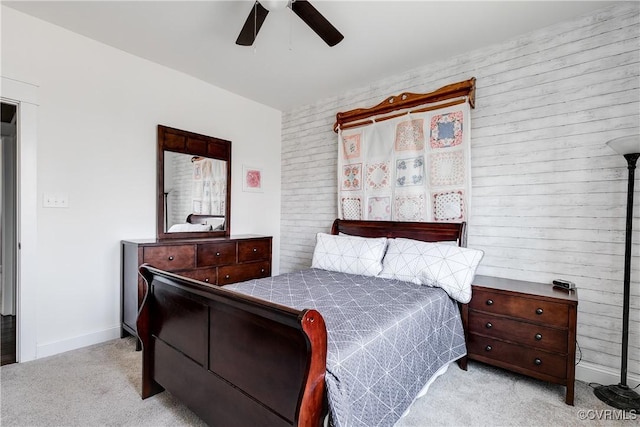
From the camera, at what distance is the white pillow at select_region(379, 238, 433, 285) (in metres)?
2.42

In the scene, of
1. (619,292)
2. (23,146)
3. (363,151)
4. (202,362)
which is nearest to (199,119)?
(23,146)

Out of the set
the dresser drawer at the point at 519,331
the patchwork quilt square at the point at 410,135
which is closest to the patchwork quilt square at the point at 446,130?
the patchwork quilt square at the point at 410,135

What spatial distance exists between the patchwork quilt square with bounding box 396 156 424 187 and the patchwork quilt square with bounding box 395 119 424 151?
122 millimetres

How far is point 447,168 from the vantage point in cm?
283

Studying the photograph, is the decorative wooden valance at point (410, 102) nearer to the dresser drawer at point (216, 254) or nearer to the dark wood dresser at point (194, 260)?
the dark wood dresser at point (194, 260)

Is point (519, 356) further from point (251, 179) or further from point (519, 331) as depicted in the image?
point (251, 179)

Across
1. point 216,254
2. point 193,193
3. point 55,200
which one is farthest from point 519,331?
point 55,200

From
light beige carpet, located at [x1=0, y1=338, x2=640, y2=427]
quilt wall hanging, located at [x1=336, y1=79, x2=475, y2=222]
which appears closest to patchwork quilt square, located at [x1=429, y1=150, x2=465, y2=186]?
quilt wall hanging, located at [x1=336, y1=79, x2=475, y2=222]

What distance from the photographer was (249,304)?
1.27 m

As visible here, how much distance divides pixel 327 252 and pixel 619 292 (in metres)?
2.20

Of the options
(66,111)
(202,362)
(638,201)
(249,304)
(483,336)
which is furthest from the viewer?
(66,111)

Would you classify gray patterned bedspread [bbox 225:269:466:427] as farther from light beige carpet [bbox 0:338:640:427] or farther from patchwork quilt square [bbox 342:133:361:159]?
patchwork quilt square [bbox 342:133:361:159]

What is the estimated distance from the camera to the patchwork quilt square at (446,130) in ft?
9.07

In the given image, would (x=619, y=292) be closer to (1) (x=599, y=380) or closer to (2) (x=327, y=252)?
(1) (x=599, y=380)
